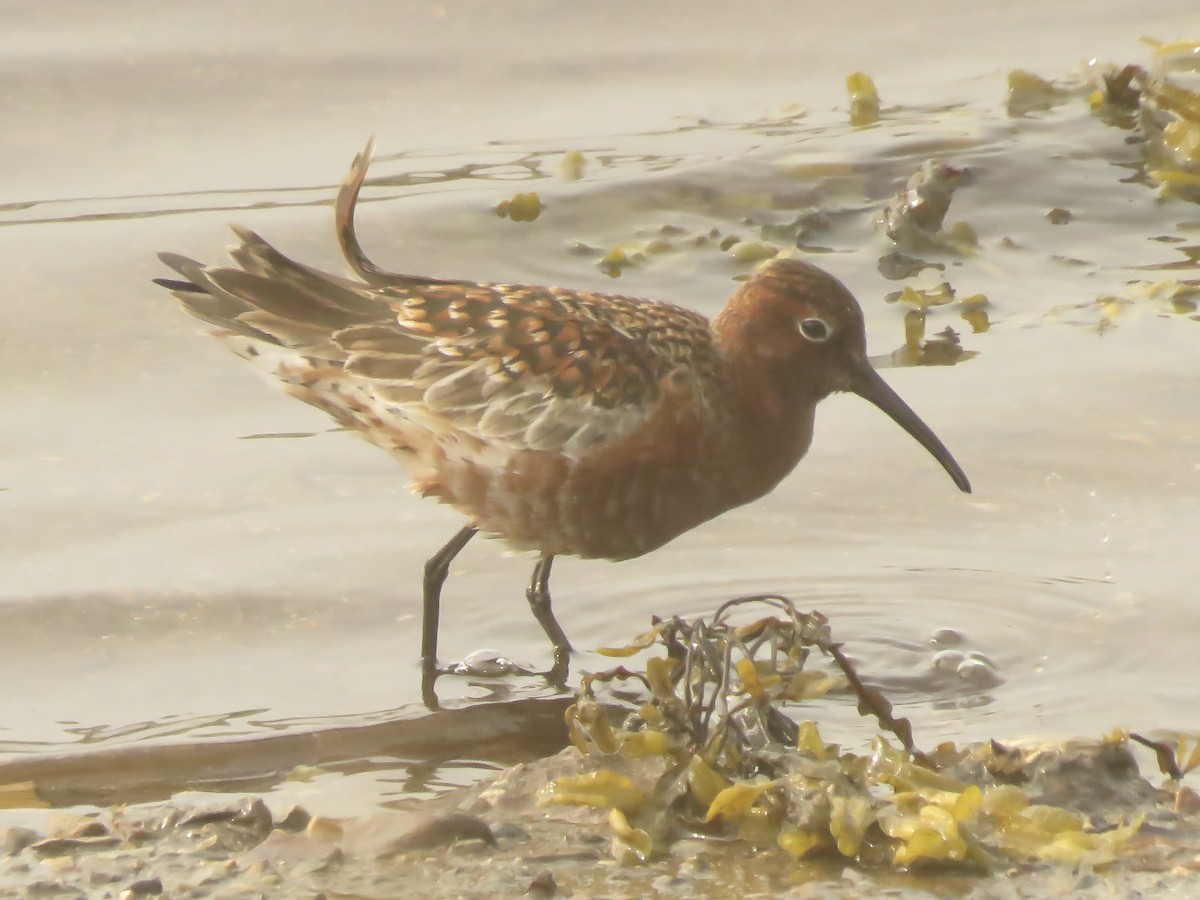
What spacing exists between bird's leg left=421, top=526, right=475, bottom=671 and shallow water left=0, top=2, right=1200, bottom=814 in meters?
0.11

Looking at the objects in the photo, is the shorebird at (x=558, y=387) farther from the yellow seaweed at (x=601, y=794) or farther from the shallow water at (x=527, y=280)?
the yellow seaweed at (x=601, y=794)

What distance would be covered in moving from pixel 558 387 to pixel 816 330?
939 millimetres

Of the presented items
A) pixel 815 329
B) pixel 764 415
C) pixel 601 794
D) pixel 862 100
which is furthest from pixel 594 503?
pixel 862 100

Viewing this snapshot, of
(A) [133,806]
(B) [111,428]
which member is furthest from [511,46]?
(A) [133,806]

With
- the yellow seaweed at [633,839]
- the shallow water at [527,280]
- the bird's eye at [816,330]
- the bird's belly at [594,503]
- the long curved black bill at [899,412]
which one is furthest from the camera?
the long curved black bill at [899,412]

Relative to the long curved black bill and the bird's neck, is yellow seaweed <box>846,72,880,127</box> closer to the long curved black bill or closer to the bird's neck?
the long curved black bill

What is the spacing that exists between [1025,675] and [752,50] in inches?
268

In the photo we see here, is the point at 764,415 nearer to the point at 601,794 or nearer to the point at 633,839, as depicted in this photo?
the point at 601,794

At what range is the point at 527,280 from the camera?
31.2 ft

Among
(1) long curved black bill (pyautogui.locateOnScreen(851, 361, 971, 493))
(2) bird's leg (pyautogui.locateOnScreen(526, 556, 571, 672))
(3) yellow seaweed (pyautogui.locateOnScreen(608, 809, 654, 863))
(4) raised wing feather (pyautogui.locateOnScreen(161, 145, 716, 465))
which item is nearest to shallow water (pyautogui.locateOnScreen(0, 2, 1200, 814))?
(2) bird's leg (pyautogui.locateOnScreen(526, 556, 571, 672))

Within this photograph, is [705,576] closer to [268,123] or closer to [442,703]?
[442,703]

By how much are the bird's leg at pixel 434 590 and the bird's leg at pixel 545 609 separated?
11.1 inches

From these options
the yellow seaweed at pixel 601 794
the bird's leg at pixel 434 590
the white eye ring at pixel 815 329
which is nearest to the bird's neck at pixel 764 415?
the white eye ring at pixel 815 329

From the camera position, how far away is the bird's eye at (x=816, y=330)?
677cm
